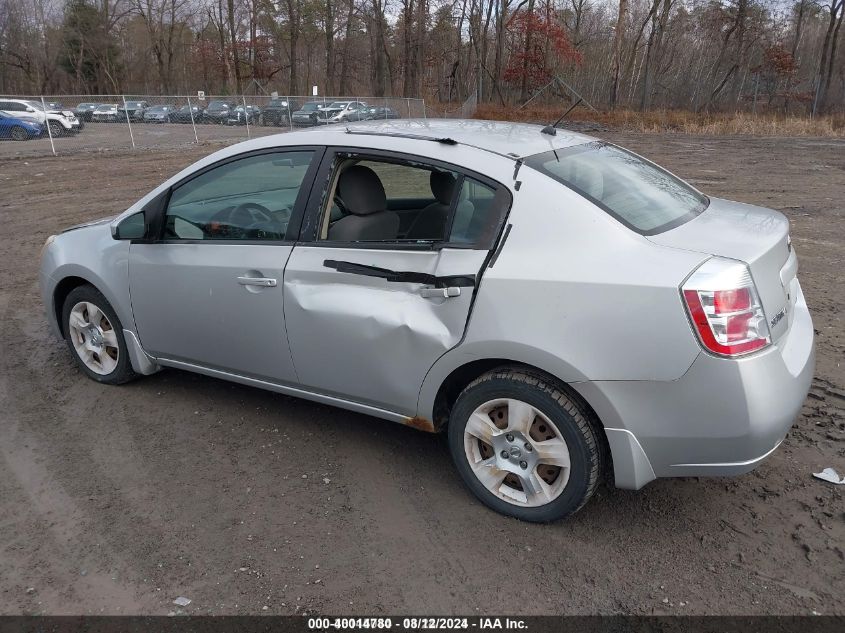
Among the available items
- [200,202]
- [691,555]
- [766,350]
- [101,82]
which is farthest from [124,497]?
[101,82]

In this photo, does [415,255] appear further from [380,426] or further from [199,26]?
[199,26]

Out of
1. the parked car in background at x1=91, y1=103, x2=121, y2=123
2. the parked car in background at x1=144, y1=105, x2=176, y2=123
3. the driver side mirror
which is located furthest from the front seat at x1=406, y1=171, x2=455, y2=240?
the parked car in background at x1=144, y1=105, x2=176, y2=123

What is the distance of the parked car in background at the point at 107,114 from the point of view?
24.5 metres

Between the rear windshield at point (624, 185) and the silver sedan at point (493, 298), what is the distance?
0.02 m

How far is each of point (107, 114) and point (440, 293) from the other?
25432mm

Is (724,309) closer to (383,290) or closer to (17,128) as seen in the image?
(383,290)

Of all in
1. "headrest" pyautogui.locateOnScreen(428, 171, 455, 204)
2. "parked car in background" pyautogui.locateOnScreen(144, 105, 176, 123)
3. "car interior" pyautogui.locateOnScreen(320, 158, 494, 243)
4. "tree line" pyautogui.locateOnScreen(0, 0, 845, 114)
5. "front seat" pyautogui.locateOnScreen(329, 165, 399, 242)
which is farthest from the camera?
"tree line" pyautogui.locateOnScreen(0, 0, 845, 114)

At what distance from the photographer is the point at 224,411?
168 inches

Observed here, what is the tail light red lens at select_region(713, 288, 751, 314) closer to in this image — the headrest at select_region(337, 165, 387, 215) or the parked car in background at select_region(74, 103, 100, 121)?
the headrest at select_region(337, 165, 387, 215)

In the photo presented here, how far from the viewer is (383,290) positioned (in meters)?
3.22

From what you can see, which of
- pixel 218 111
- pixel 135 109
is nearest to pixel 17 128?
pixel 135 109

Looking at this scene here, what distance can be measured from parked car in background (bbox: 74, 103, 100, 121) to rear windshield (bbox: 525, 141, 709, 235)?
2418 cm

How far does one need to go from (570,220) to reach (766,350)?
0.91m

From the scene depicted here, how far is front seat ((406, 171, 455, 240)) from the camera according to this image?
3.38 metres
